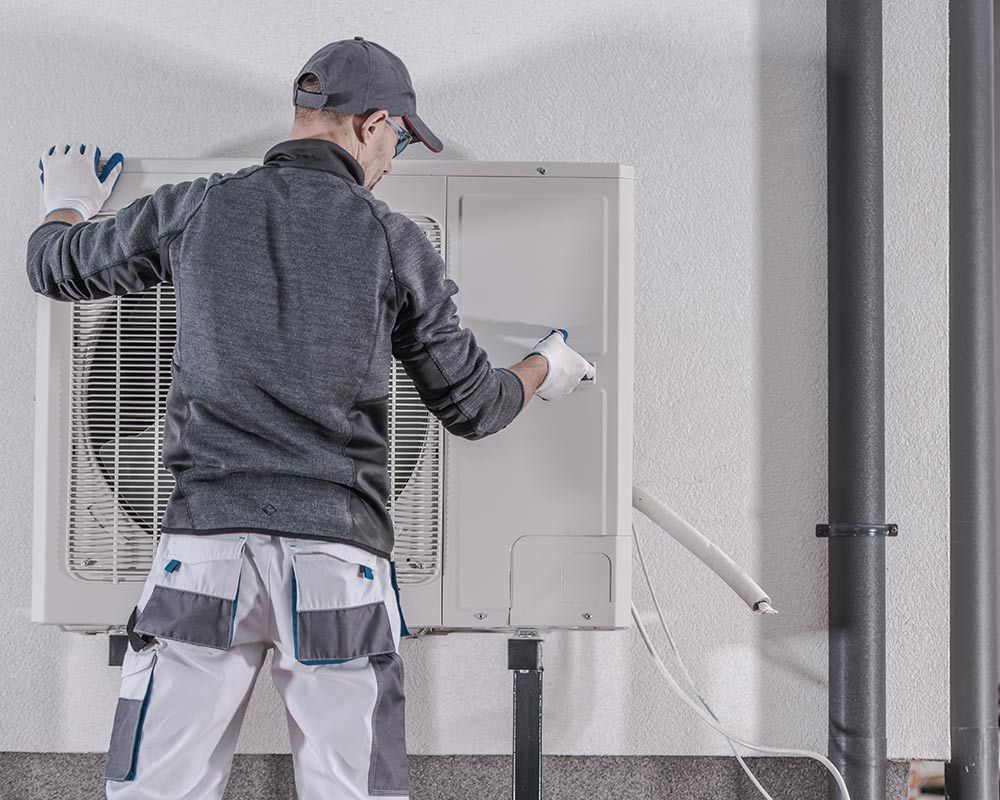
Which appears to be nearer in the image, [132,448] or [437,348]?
[437,348]

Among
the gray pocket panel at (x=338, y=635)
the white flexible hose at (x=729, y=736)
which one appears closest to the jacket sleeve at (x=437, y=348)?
the gray pocket panel at (x=338, y=635)

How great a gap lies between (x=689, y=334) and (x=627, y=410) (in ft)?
1.05

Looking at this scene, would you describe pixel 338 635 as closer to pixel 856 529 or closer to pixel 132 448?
pixel 132 448

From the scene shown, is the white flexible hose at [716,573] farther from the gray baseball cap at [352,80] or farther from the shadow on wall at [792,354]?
the gray baseball cap at [352,80]

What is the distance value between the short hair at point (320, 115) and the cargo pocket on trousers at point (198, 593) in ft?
1.38

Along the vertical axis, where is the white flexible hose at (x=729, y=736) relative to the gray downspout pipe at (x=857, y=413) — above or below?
below

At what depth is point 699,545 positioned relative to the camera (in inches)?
50.6

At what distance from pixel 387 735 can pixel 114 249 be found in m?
0.54

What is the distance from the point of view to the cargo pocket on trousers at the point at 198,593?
88 centimetres

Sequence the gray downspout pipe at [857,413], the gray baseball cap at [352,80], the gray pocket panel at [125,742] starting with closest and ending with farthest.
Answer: the gray pocket panel at [125,742]
the gray baseball cap at [352,80]
the gray downspout pipe at [857,413]

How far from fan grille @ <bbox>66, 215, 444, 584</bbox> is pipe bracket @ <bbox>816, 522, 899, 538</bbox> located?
57cm

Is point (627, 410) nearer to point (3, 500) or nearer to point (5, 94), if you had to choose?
point (3, 500)

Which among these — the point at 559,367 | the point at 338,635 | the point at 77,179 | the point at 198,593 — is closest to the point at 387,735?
the point at 338,635

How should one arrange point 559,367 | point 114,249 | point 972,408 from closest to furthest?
point 114,249
point 559,367
point 972,408
